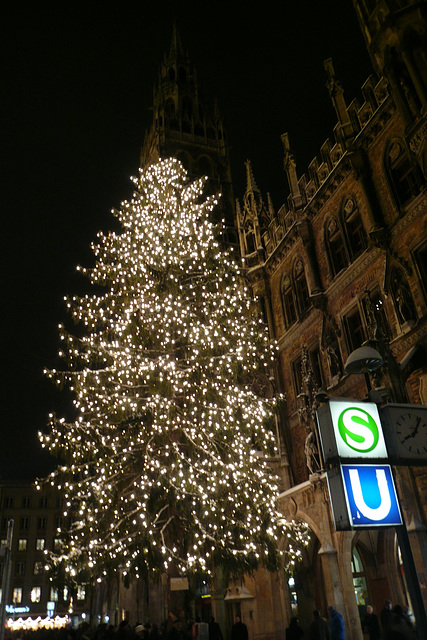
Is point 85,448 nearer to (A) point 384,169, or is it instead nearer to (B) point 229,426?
(B) point 229,426

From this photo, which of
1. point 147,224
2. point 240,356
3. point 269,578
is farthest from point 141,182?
point 269,578

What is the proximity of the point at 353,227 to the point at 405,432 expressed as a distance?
1422 centimetres

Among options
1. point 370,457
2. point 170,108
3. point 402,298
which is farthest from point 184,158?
point 370,457

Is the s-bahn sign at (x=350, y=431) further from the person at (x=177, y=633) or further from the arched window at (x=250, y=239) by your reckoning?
the arched window at (x=250, y=239)

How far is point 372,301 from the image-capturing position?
53.4 ft

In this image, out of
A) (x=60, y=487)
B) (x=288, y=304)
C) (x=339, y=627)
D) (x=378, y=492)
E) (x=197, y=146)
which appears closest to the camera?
(x=378, y=492)

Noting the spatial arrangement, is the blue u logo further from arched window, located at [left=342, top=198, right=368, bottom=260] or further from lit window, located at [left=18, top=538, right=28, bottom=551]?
lit window, located at [left=18, top=538, right=28, bottom=551]

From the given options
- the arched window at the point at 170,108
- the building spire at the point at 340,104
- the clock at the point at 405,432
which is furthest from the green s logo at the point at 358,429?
the arched window at the point at 170,108

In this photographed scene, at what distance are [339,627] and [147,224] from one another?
11942 millimetres

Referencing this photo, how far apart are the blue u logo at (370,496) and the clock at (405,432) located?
0.27 m

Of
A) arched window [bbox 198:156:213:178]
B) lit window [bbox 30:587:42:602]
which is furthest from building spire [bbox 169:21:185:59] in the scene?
lit window [bbox 30:587:42:602]

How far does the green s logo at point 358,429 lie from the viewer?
4969 mm

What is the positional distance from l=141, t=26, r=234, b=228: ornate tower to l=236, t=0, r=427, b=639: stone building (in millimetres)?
18036

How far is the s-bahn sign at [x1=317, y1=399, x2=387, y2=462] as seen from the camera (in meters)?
4.89
